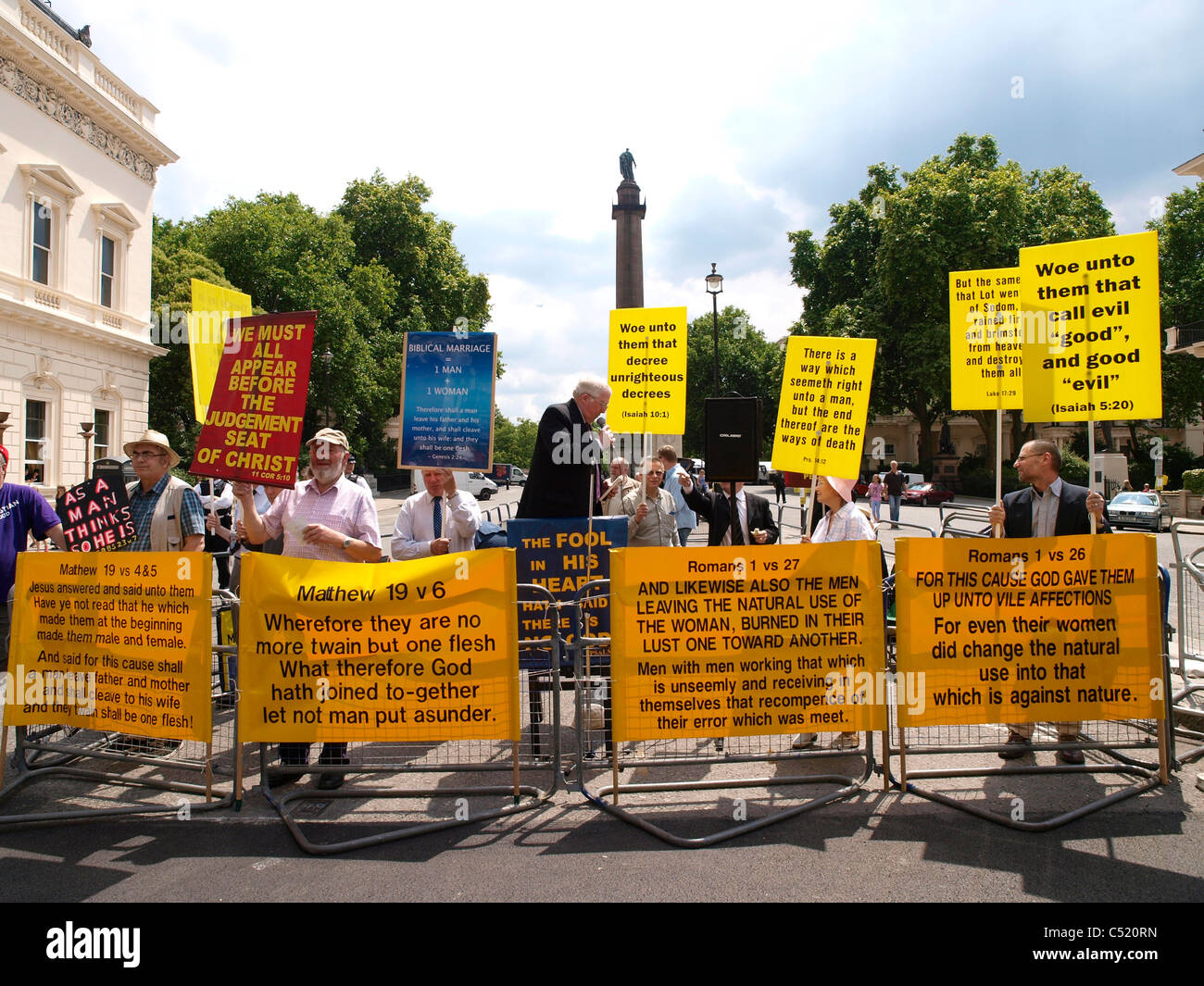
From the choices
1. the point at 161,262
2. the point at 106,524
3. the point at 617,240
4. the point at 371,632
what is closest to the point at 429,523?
the point at 371,632

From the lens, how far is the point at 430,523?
5781mm

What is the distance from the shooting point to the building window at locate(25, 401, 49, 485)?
73.1 ft

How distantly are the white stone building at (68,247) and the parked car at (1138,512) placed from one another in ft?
95.6

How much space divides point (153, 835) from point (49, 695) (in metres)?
1.20

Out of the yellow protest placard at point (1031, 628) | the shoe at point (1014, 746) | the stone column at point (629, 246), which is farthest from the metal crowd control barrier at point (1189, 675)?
the stone column at point (629, 246)

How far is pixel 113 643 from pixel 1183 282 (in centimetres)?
5133

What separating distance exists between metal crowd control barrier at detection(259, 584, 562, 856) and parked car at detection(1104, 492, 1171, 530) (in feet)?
70.4

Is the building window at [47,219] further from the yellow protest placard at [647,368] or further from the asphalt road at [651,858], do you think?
the asphalt road at [651,858]

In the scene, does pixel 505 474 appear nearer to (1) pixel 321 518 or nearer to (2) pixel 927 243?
(2) pixel 927 243

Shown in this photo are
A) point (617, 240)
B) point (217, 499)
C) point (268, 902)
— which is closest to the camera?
point (268, 902)

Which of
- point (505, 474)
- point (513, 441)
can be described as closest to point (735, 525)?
point (505, 474)

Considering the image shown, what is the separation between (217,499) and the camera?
10023 millimetres

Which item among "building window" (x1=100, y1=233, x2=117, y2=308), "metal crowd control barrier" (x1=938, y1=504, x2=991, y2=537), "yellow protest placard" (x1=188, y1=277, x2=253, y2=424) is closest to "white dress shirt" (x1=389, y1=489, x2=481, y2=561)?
"yellow protest placard" (x1=188, y1=277, x2=253, y2=424)
